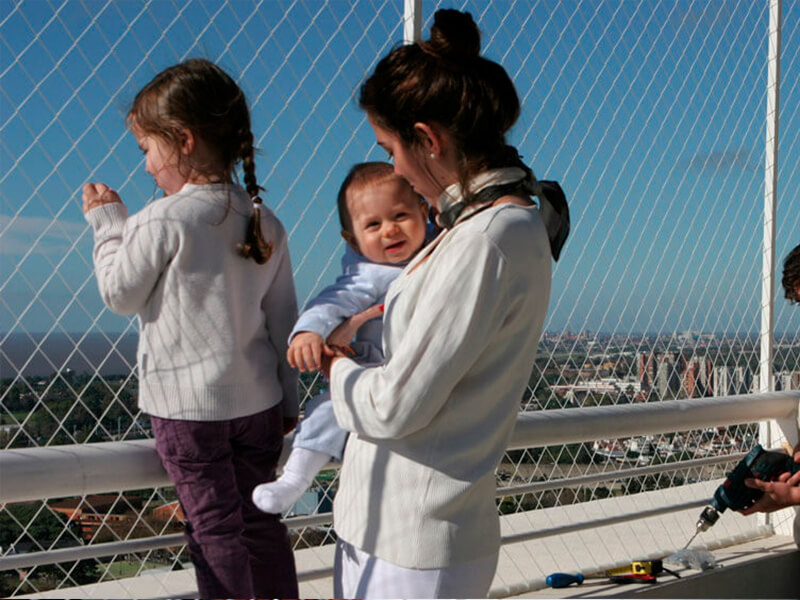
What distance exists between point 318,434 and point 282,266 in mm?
332

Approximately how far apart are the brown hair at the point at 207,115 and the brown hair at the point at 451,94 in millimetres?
439

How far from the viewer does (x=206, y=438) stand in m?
1.67

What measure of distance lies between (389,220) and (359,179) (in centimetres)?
10

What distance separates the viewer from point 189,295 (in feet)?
5.39

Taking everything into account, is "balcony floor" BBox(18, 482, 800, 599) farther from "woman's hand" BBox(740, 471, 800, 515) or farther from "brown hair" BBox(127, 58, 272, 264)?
"brown hair" BBox(127, 58, 272, 264)

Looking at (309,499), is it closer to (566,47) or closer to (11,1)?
(11,1)

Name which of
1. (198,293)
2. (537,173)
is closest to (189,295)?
(198,293)

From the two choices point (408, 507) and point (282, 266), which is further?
point (282, 266)

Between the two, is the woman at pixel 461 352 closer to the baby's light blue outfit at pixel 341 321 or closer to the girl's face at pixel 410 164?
the girl's face at pixel 410 164

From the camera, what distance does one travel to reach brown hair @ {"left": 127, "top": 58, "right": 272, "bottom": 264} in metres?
1.66

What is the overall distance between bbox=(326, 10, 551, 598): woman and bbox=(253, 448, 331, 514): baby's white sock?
0.31 metres

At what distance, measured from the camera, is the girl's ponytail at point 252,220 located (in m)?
1.68

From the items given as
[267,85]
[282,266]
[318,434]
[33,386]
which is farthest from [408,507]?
[267,85]

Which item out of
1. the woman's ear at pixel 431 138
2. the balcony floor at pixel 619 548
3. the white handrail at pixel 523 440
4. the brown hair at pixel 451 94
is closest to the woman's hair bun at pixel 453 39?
the brown hair at pixel 451 94
